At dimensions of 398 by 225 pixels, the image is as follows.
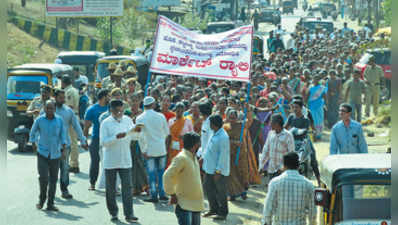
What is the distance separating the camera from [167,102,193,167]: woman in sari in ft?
34.4

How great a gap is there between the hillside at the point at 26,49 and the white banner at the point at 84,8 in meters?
3.30

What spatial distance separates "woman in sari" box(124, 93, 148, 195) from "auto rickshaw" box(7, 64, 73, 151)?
5584mm

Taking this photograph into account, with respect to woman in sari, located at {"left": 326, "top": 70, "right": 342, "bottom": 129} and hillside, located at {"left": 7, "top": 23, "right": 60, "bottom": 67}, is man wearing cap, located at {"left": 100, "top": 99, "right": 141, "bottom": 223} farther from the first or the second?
hillside, located at {"left": 7, "top": 23, "right": 60, "bottom": 67}

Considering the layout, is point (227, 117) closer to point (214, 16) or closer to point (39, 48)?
point (39, 48)

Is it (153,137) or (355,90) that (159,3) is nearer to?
(355,90)

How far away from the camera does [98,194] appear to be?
440 inches

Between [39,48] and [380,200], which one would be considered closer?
[380,200]

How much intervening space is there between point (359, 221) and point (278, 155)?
3.23 m

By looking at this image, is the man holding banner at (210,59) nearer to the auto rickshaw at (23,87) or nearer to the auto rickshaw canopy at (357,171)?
the auto rickshaw canopy at (357,171)

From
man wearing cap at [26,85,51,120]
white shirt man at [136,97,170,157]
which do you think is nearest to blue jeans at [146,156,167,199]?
white shirt man at [136,97,170,157]

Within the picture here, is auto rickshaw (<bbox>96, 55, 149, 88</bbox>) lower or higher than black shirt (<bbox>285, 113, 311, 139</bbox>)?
lower

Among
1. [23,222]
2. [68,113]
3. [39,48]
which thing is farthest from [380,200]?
[39,48]

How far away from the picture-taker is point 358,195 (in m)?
5.99

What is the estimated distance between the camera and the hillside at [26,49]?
4209 cm
